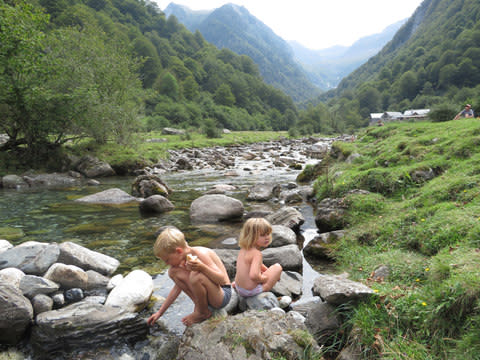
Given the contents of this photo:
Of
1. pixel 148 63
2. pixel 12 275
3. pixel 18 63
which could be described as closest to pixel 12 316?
pixel 12 275

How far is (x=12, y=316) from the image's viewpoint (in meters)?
3.46

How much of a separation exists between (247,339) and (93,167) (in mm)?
18642

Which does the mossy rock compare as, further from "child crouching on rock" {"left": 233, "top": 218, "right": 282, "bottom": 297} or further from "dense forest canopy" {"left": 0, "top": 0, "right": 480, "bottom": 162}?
"dense forest canopy" {"left": 0, "top": 0, "right": 480, "bottom": 162}

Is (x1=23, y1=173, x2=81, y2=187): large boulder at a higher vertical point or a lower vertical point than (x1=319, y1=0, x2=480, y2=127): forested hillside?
lower

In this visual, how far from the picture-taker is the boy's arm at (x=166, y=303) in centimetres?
376

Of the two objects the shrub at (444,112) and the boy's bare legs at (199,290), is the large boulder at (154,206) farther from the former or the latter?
the shrub at (444,112)

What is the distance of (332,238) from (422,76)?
142067 millimetres

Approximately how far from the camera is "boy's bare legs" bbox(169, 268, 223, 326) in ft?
11.5

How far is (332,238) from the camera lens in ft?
20.5

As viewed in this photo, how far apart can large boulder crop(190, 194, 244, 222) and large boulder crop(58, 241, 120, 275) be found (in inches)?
152

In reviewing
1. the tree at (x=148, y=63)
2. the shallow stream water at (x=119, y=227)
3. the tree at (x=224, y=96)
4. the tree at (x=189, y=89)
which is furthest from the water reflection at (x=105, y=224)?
the tree at (x=224, y=96)

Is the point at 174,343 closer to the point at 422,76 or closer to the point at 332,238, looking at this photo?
the point at 332,238

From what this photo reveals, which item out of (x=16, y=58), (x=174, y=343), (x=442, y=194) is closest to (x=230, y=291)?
(x=174, y=343)

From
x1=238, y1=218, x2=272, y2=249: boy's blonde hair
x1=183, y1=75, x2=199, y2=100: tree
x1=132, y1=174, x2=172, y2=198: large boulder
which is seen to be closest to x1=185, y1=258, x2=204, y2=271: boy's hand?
x1=238, y1=218, x2=272, y2=249: boy's blonde hair
